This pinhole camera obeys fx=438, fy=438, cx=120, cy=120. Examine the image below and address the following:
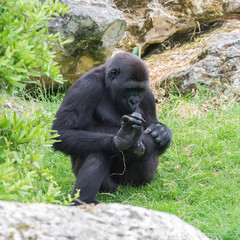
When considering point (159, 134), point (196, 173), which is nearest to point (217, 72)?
point (196, 173)

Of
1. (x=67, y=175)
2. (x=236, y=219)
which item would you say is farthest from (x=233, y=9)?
(x=236, y=219)

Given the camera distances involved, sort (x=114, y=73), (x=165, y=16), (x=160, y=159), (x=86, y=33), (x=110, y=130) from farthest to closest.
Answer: (x=165, y=16) < (x=86, y=33) < (x=160, y=159) < (x=110, y=130) < (x=114, y=73)

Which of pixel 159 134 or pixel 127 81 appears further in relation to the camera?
pixel 159 134

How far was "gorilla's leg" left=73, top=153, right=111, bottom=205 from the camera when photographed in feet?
14.7

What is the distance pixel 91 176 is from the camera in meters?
4.53

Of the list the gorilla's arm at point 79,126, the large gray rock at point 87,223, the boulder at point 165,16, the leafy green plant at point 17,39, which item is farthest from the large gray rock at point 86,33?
the large gray rock at point 87,223

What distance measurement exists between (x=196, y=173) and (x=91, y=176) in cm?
155

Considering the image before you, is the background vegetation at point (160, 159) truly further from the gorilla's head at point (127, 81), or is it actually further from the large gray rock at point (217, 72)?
the gorilla's head at point (127, 81)

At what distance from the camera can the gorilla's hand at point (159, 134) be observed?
5118 mm

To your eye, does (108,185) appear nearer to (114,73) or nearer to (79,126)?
(79,126)

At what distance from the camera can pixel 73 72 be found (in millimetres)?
7801

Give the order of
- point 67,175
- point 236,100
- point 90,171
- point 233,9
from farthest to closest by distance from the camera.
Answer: point 233,9
point 236,100
point 67,175
point 90,171

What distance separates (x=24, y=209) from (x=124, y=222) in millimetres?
465

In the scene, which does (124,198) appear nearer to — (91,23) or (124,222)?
(124,222)
